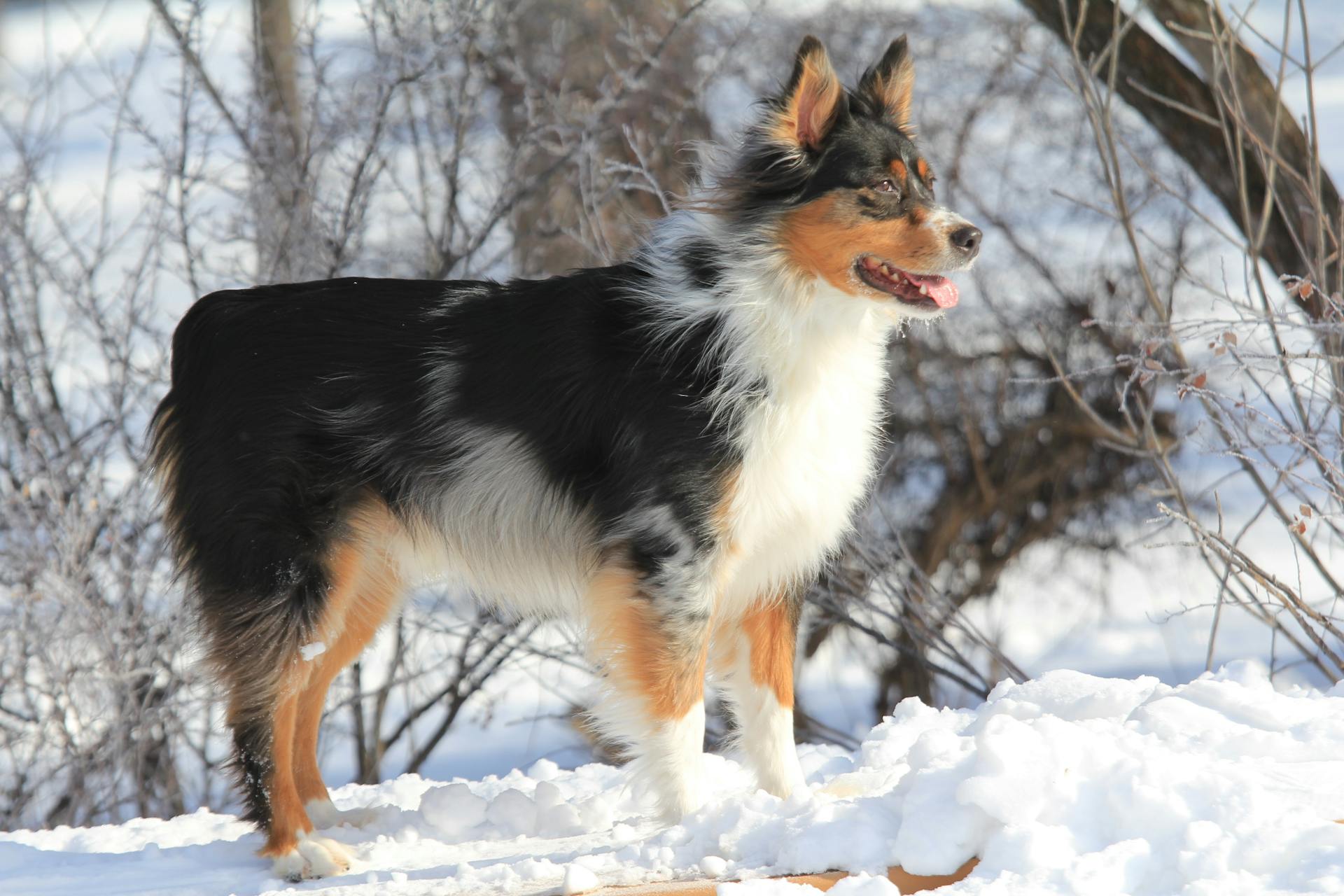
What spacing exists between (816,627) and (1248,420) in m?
4.18

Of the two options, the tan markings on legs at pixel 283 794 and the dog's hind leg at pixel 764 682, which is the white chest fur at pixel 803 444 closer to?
the dog's hind leg at pixel 764 682

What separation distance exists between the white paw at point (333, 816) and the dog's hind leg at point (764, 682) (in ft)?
3.82

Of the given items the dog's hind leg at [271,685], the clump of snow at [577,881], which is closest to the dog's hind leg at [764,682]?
the clump of snow at [577,881]

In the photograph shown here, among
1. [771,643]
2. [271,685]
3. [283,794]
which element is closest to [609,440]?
[771,643]

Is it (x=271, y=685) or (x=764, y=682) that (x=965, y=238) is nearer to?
(x=764, y=682)

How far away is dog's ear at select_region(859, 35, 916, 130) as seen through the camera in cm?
399

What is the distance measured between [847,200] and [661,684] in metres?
1.44

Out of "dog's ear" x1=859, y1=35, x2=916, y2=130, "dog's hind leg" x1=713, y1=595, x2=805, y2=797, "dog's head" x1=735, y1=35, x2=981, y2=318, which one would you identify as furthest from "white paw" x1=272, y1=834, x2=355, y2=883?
"dog's ear" x1=859, y1=35, x2=916, y2=130

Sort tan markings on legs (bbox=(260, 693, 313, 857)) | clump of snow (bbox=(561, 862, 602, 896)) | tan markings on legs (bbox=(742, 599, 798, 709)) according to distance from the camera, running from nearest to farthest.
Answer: clump of snow (bbox=(561, 862, 602, 896)) → tan markings on legs (bbox=(260, 693, 313, 857)) → tan markings on legs (bbox=(742, 599, 798, 709))

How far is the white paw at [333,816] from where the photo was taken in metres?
4.00

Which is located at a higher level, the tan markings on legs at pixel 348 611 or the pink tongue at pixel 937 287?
the pink tongue at pixel 937 287

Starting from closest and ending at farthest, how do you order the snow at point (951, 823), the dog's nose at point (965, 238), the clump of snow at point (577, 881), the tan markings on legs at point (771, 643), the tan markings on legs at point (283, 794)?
the snow at point (951, 823), the clump of snow at point (577, 881), the dog's nose at point (965, 238), the tan markings on legs at point (283, 794), the tan markings on legs at point (771, 643)

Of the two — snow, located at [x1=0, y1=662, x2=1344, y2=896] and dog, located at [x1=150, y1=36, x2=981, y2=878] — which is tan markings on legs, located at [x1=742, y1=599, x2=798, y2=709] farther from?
snow, located at [x1=0, y1=662, x2=1344, y2=896]

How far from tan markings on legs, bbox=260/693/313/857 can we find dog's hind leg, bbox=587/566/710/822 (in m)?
0.94
